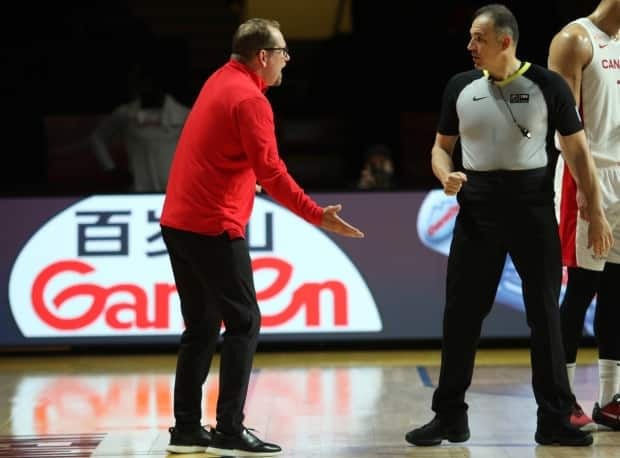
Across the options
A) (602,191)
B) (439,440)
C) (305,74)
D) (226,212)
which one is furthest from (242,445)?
(305,74)

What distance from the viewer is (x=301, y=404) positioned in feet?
18.7

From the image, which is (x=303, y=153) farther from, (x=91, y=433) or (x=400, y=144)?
(x=91, y=433)

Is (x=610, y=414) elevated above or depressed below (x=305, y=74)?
below

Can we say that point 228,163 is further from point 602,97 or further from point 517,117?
point 602,97

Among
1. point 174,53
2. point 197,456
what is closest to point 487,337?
point 197,456

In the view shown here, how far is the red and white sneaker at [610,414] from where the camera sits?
196 inches

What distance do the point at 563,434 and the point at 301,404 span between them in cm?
160

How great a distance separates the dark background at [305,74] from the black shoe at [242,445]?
5.76 m

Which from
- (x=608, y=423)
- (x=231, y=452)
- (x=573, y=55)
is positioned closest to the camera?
(x=231, y=452)

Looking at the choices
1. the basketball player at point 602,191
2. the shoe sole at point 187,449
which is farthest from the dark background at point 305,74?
the shoe sole at point 187,449

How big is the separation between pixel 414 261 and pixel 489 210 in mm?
3042

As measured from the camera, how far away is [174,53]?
11367mm

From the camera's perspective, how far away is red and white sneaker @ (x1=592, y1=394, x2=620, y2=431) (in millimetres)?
4984

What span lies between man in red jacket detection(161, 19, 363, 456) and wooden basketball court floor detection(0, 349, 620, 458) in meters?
0.26
